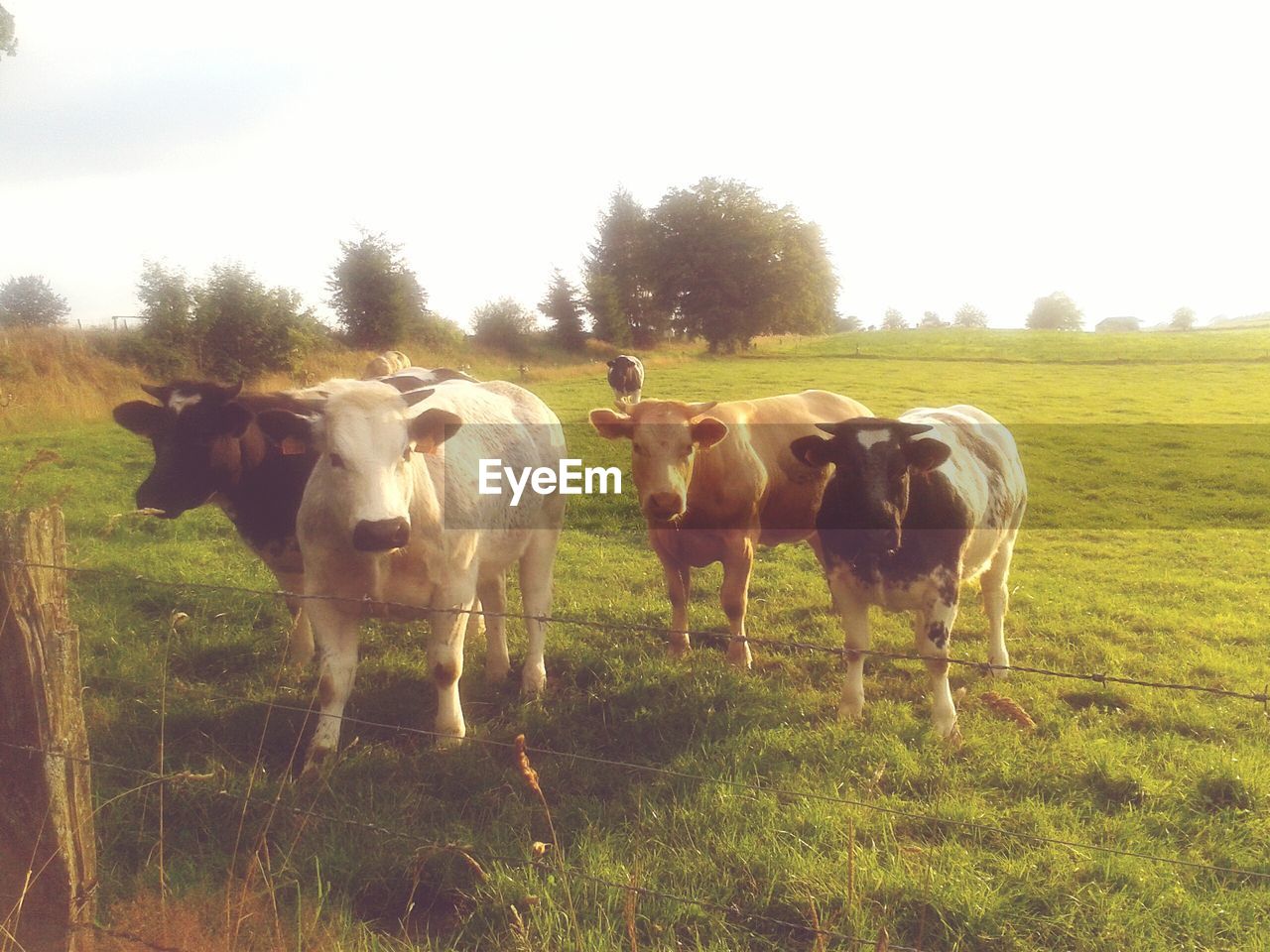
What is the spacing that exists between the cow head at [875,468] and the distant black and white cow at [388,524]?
189 centimetres

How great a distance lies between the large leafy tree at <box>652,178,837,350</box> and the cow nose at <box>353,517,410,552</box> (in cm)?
1560

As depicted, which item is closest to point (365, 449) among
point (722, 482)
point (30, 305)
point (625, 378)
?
point (722, 482)

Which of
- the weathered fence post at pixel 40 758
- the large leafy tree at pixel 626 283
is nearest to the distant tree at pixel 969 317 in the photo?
the large leafy tree at pixel 626 283

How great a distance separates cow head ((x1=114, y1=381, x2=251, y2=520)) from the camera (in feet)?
16.8

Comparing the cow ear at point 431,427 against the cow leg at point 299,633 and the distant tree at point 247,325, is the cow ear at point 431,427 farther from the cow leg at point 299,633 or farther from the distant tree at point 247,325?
the distant tree at point 247,325

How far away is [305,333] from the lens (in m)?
17.4

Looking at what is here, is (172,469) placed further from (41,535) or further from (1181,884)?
(1181,884)

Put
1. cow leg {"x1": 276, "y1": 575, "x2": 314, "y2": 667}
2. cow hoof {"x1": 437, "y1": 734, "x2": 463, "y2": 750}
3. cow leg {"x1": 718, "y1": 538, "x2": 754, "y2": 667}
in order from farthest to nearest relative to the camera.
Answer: cow leg {"x1": 718, "y1": 538, "x2": 754, "y2": 667} < cow leg {"x1": 276, "y1": 575, "x2": 314, "y2": 667} < cow hoof {"x1": 437, "y1": 734, "x2": 463, "y2": 750}

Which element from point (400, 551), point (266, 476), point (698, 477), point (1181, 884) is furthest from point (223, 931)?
point (698, 477)

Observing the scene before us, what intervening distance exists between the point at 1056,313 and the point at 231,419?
4597 cm

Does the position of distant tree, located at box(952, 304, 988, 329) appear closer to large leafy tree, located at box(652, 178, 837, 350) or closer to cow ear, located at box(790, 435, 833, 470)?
large leafy tree, located at box(652, 178, 837, 350)

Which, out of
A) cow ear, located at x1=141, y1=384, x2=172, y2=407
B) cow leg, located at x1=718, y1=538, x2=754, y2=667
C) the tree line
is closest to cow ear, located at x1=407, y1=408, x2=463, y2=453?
cow ear, located at x1=141, y1=384, x2=172, y2=407

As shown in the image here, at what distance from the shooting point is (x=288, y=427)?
157 inches

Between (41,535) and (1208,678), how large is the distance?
6.50 m
